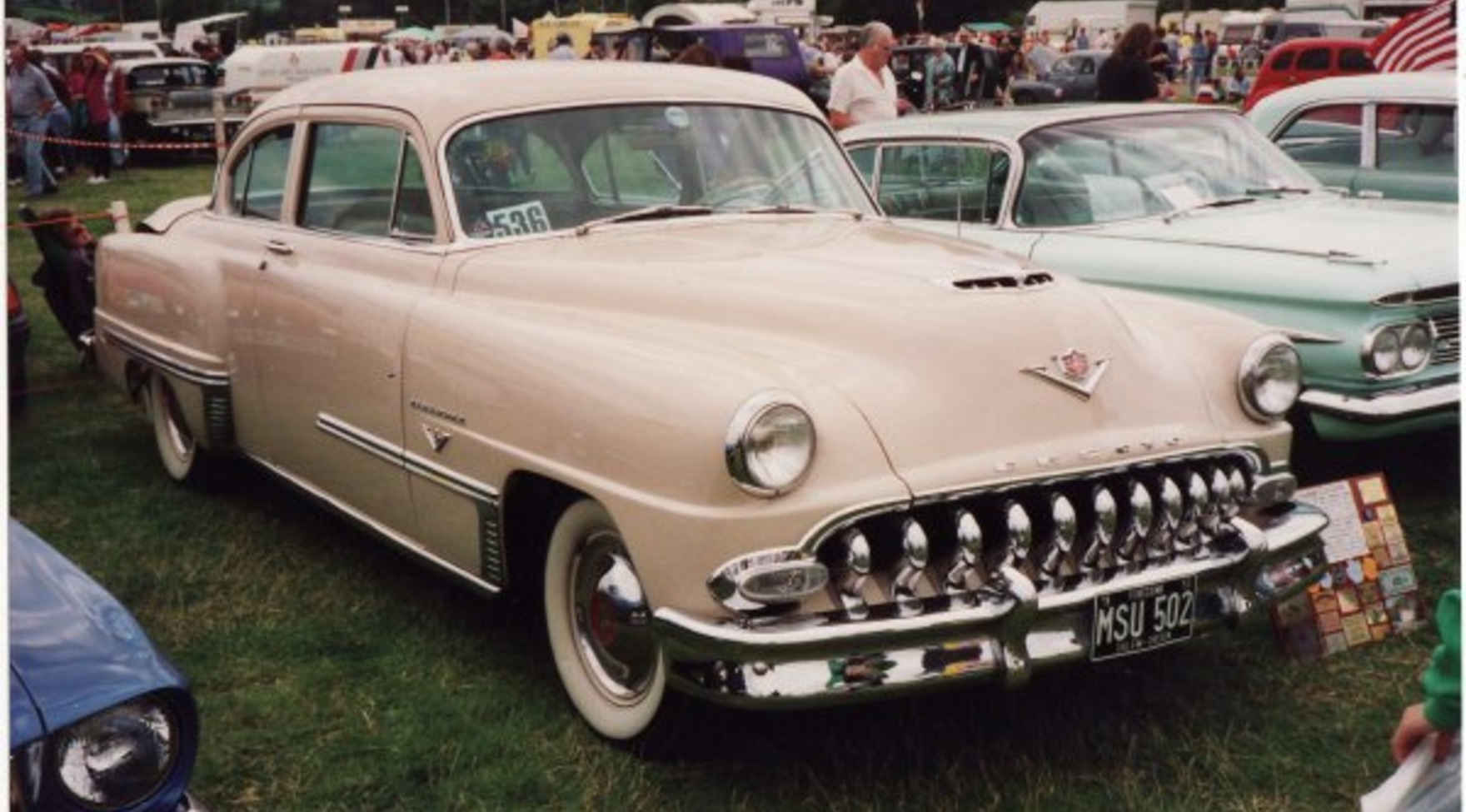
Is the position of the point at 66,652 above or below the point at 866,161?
below

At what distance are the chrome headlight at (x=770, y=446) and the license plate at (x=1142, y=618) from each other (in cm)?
72

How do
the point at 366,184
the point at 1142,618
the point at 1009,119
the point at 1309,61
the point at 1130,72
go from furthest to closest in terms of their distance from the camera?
the point at 1309,61, the point at 1130,72, the point at 1009,119, the point at 366,184, the point at 1142,618

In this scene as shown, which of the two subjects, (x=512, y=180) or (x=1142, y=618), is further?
(x=512, y=180)

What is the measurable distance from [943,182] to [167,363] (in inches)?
127

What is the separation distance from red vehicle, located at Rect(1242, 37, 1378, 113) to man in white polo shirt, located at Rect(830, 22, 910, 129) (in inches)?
505

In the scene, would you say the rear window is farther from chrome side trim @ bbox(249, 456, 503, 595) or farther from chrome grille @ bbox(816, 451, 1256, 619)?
chrome grille @ bbox(816, 451, 1256, 619)

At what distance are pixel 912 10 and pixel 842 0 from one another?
23.6 feet

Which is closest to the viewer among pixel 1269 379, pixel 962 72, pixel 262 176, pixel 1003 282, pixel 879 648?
pixel 879 648

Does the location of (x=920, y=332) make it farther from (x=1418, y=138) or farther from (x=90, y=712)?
(x=1418, y=138)

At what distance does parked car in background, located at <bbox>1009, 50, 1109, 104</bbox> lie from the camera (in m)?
25.7

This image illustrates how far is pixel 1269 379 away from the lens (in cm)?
402

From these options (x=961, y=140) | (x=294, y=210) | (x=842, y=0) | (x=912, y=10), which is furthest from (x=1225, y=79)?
(x=842, y=0)

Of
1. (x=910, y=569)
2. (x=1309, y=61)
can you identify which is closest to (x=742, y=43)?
(x=1309, y=61)

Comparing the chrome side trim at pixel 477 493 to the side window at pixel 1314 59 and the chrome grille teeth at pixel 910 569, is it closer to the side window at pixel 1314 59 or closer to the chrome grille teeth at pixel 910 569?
the chrome grille teeth at pixel 910 569
